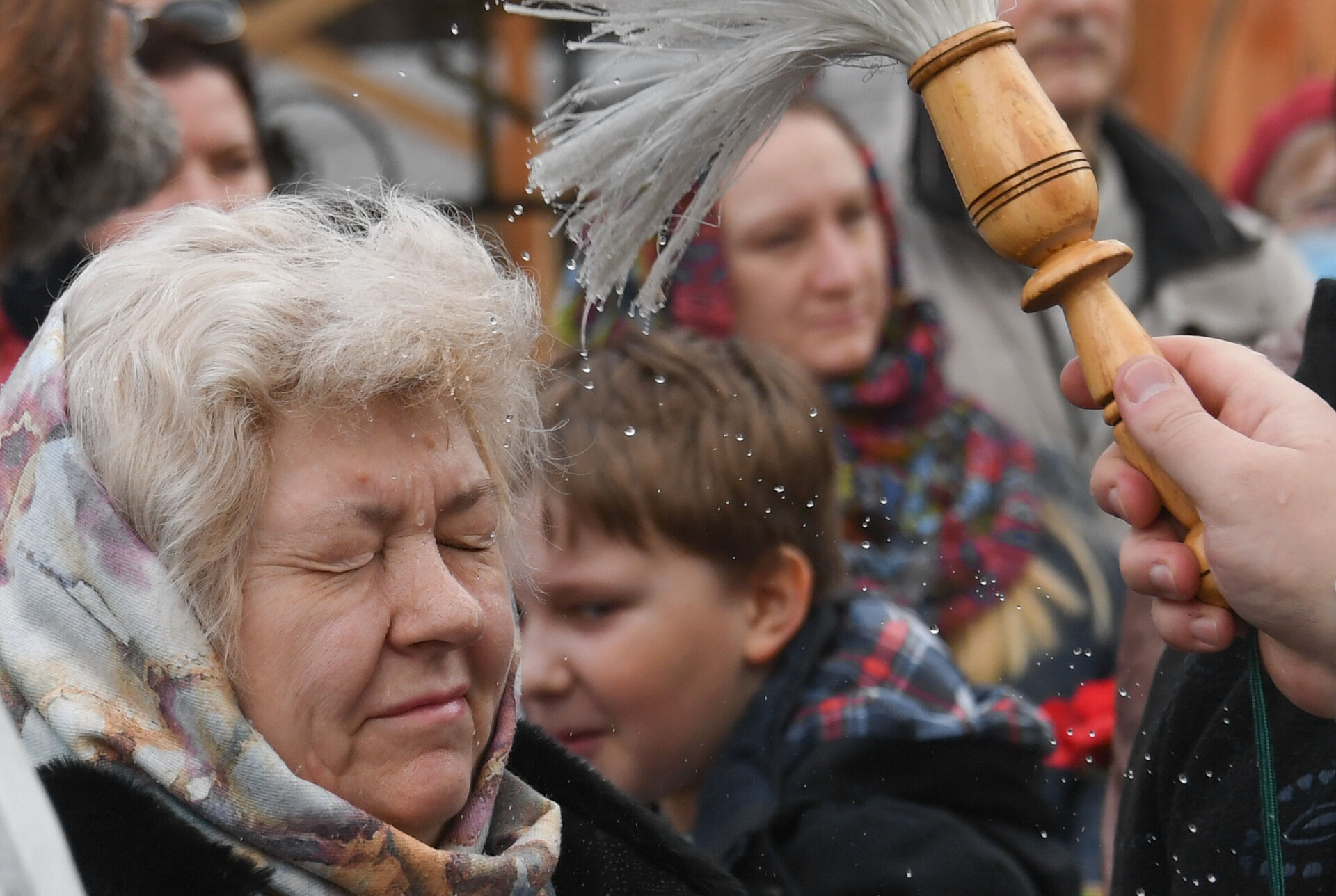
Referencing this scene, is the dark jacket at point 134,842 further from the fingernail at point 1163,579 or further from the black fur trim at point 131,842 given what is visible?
the fingernail at point 1163,579

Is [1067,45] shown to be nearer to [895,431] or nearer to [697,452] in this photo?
[895,431]

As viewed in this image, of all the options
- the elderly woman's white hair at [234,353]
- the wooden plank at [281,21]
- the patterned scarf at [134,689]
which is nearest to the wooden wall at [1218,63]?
the wooden plank at [281,21]

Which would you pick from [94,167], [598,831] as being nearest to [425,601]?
[598,831]

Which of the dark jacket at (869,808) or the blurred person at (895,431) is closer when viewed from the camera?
the dark jacket at (869,808)

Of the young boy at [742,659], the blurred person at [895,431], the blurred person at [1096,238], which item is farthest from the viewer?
the blurred person at [1096,238]

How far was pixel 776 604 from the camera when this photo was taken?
2.35m

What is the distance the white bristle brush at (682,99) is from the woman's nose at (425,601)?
34 cm

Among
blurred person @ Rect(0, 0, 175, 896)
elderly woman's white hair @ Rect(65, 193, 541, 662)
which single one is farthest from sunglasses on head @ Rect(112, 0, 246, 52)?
elderly woman's white hair @ Rect(65, 193, 541, 662)

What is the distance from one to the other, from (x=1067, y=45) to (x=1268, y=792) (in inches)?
100

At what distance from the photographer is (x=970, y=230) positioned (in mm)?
3633

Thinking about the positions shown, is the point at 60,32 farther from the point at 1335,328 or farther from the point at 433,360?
the point at 1335,328

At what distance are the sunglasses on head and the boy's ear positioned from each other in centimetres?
168

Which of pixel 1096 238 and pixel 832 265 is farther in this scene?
pixel 1096 238

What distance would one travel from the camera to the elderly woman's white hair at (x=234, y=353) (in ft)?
4.64
